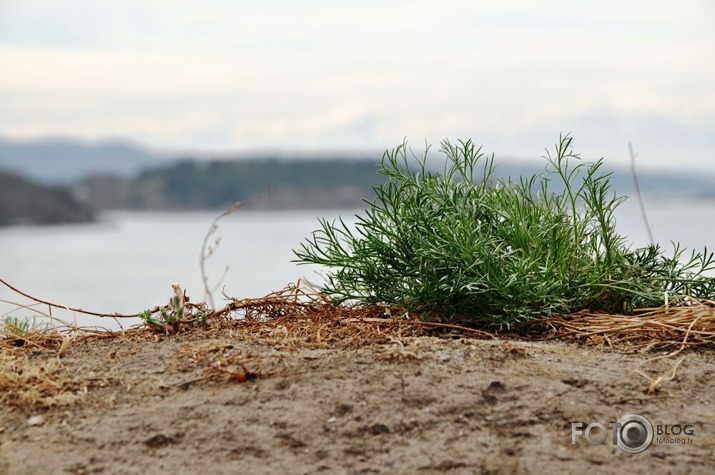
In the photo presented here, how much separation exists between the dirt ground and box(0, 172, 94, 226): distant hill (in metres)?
19.9

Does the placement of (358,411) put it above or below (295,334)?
below

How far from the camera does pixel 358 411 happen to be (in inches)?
107

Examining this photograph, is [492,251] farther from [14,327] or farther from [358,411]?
[14,327]

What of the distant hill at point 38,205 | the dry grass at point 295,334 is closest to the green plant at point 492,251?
the dry grass at point 295,334

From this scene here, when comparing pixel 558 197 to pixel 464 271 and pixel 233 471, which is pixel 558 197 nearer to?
pixel 464 271

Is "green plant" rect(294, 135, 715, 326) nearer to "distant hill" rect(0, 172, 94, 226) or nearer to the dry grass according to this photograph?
the dry grass

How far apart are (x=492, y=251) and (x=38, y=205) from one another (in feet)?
68.7

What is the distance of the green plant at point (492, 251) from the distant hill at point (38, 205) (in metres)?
19.4

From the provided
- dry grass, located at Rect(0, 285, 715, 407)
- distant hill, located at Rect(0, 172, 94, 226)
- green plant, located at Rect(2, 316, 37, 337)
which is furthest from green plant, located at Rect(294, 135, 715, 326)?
distant hill, located at Rect(0, 172, 94, 226)

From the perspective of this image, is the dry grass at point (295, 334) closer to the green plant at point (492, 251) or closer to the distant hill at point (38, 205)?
the green plant at point (492, 251)

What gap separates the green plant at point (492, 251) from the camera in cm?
358

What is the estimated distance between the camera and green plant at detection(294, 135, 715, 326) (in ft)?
11.7

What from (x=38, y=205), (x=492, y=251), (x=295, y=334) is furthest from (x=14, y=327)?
(x=38, y=205)

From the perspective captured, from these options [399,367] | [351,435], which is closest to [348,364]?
[399,367]
